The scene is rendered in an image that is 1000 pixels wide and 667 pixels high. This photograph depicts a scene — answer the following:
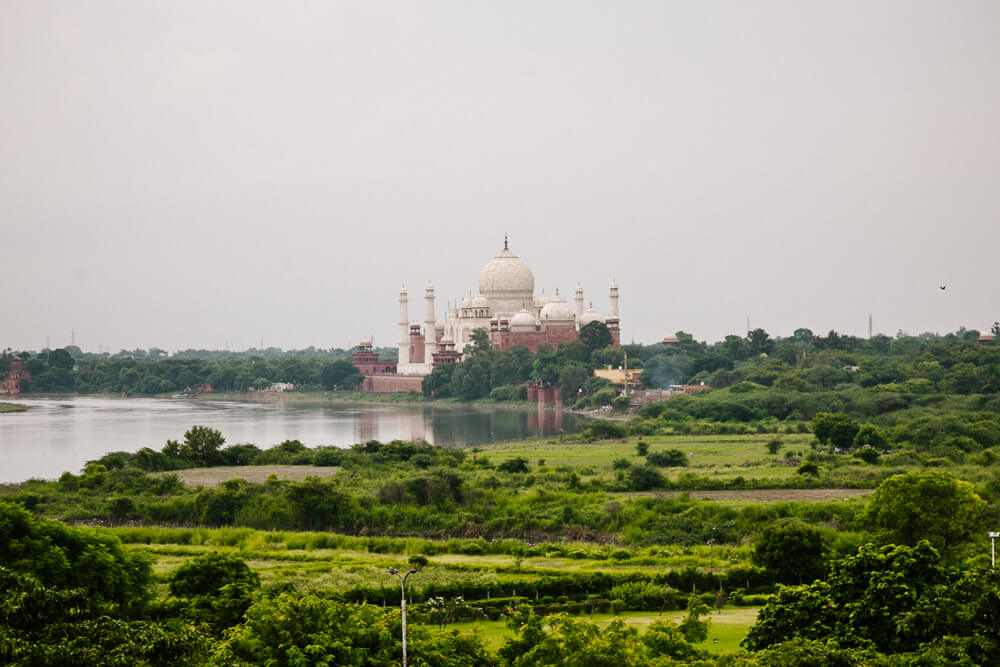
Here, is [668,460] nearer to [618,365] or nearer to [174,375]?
[618,365]

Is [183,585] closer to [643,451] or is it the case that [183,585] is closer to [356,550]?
[356,550]

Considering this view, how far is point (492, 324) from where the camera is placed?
73750 mm

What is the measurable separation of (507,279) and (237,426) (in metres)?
28.0

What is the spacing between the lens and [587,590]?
65.7ft

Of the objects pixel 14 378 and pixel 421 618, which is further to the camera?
pixel 14 378

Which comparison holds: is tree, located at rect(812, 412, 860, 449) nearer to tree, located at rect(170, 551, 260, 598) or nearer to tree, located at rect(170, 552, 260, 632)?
tree, located at rect(170, 552, 260, 632)

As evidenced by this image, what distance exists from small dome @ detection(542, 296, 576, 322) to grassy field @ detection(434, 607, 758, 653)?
55044 millimetres

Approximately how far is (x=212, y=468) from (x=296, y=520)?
27.3ft

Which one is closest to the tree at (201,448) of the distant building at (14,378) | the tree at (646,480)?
the tree at (646,480)

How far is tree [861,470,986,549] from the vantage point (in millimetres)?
20266

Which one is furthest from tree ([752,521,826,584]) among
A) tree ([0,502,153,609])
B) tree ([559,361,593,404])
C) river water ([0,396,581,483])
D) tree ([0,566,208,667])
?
tree ([559,361,593,404])

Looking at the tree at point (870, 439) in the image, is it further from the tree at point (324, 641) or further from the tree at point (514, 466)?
the tree at point (324, 641)

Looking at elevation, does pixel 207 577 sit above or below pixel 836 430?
below

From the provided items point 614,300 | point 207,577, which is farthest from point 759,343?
point 207,577
